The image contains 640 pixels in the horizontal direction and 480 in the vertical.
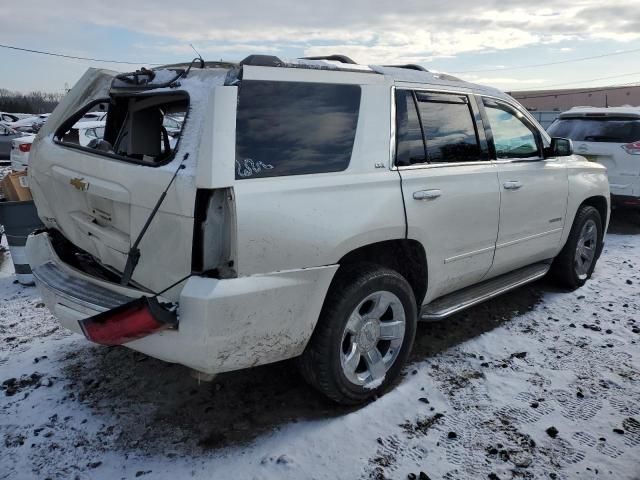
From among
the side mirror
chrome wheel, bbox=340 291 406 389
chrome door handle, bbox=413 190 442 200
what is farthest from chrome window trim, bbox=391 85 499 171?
the side mirror

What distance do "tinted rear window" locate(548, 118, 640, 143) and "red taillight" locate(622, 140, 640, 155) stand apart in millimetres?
78

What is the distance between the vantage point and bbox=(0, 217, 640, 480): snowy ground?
2578mm

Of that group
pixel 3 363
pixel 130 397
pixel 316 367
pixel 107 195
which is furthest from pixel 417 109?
pixel 3 363

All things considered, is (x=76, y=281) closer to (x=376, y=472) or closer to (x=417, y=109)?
(x=376, y=472)

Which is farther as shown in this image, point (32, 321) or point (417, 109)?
point (32, 321)

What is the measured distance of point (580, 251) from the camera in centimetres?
516

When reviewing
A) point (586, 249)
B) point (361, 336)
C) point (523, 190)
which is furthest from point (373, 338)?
point (586, 249)

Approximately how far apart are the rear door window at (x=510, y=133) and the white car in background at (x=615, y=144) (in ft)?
13.3

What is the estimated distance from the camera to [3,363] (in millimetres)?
3531

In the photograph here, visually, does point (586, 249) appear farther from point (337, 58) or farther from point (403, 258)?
point (337, 58)

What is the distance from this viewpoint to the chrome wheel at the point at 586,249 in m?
5.09

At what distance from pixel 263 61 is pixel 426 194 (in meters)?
1.29

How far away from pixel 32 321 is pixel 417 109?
3559 mm

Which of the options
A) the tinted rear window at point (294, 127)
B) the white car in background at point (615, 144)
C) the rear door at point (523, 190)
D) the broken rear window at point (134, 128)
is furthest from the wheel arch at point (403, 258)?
the white car in background at point (615, 144)
